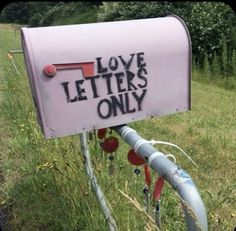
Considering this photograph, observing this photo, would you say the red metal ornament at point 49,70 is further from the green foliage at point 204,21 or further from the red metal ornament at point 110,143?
the green foliage at point 204,21

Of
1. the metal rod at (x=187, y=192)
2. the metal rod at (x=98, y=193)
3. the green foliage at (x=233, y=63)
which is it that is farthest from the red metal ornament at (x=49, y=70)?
the green foliage at (x=233, y=63)

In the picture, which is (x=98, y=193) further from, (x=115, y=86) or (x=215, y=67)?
(x=215, y=67)

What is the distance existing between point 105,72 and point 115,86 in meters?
0.07

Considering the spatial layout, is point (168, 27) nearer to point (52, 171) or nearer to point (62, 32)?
point (62, 32)

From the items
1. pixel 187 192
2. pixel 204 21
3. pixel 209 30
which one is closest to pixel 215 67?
pixel 209 30

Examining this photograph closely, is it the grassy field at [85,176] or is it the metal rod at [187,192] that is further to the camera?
the grassy field at [85,176]

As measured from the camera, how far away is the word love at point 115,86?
69.3 inches

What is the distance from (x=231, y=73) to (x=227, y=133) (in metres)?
3.51

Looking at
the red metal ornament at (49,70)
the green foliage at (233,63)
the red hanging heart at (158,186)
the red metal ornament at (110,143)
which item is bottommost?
the green foliage at (233,63)

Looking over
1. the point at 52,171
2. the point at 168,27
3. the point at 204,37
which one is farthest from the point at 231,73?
the point at 168,27

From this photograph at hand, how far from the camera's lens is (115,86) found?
181 centimetres

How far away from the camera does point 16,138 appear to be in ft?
14.0

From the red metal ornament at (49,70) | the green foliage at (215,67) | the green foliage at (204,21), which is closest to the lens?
the red metal ornament at (49,70)

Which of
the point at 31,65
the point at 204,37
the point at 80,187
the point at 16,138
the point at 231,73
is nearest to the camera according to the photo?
the point at 31,65
